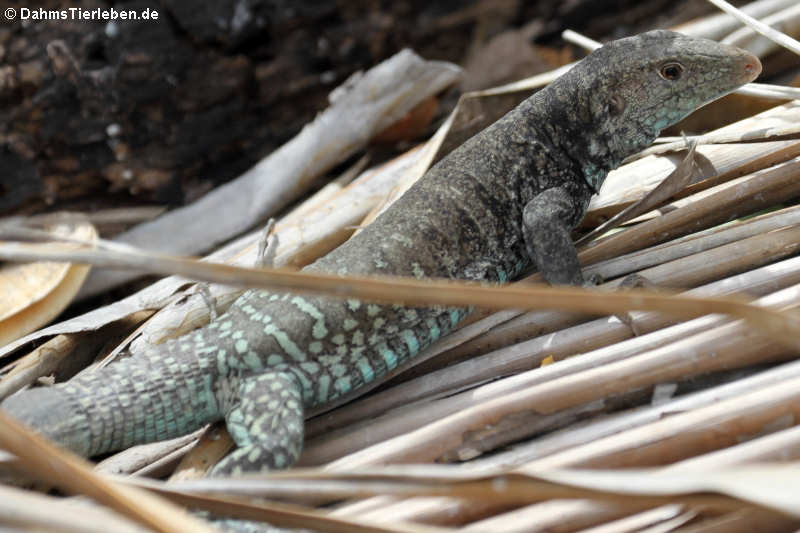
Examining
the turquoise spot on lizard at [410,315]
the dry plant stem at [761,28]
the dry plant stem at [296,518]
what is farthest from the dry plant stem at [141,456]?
the dry plant stem at [761,28]

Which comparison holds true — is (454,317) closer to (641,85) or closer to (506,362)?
(506,362)

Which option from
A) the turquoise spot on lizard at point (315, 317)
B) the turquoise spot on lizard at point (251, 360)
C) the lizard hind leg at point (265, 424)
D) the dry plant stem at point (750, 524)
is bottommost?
the lizard hind leg at point (265, 424)

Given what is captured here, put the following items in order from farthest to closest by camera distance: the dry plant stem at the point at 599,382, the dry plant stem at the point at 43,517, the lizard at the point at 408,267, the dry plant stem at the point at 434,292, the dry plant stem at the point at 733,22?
the dry plant stem at the point at 733,22 < the lizard at the point at 408,267 < the dry plant stem at the point at 599,382 < the dry plant stem at the point at 434,292 < the dry plant stem at the point at 43,517

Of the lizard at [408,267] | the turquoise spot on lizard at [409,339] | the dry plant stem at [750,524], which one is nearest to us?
the dry plant stem at [750,524]

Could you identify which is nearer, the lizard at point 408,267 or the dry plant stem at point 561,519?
the dry plant stem at point 561,519

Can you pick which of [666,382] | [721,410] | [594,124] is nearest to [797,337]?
[721,410]

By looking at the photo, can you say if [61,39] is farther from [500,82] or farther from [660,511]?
[660,511]

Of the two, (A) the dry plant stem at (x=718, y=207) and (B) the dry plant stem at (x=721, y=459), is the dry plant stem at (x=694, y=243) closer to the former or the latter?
(A) the dry plant stem at (x=718, y=207)

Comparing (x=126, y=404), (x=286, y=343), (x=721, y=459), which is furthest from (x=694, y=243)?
(x=126, y=404)
